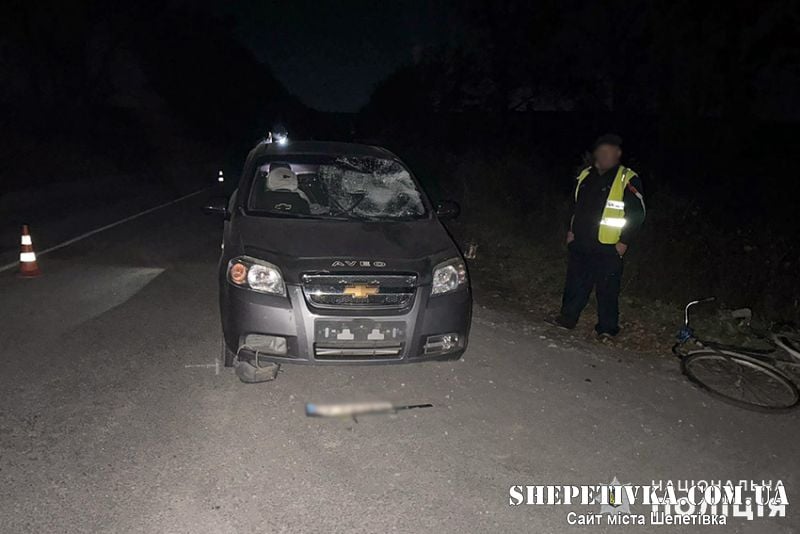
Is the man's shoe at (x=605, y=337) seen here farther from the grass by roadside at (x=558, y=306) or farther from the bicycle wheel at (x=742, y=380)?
the bicycle wheel at (x=742, y=380)

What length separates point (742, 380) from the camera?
5238mm

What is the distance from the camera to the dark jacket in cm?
573

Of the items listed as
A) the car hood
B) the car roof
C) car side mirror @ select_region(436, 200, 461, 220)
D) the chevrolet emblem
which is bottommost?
the chevrolet emblem

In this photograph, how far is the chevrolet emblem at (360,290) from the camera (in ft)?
14.1

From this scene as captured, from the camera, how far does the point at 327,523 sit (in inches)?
124

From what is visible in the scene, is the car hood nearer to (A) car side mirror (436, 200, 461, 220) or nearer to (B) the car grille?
(B) the car grille

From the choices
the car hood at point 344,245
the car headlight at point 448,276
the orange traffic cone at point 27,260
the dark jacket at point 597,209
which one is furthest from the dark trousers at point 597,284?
the orange traffic cone at point 27,260

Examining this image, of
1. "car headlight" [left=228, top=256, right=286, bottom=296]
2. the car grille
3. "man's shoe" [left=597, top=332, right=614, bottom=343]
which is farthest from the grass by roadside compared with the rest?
"car headlight" [left=228, top=256, right=286, bottom=296]

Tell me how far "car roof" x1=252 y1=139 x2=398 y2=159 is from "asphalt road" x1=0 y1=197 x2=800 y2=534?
181 centimetres

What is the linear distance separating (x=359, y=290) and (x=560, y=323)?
311 cm

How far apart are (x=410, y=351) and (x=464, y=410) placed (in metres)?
0.61

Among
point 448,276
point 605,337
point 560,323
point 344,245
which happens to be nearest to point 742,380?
point 605,337

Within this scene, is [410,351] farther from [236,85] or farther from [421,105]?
[236,85]

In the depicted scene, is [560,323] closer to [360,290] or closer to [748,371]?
[748,371]
